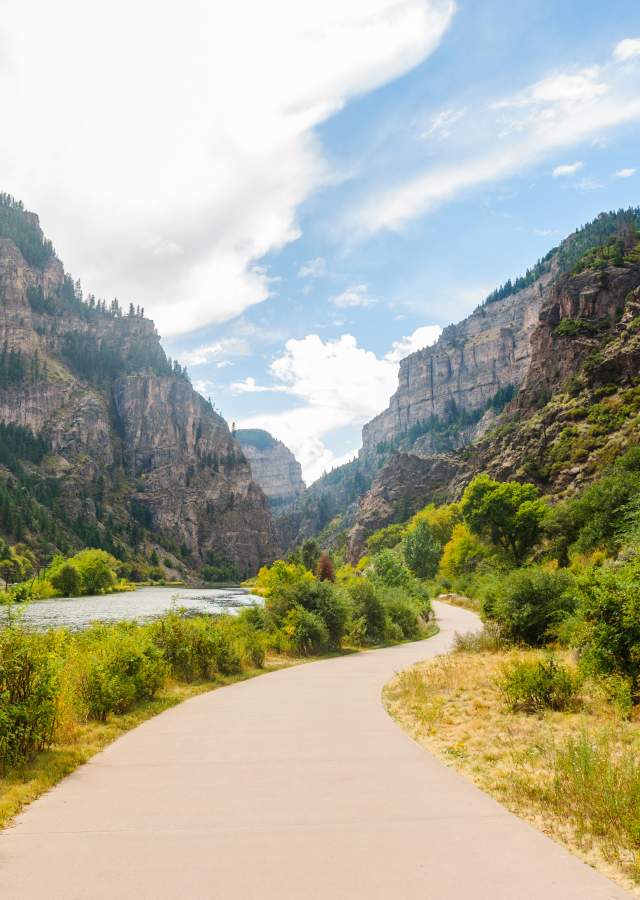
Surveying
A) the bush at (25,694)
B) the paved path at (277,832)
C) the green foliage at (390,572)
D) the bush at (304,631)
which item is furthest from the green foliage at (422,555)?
the bush at (25,694)

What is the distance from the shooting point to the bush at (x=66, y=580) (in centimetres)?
9694

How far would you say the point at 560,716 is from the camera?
1188 centimetres

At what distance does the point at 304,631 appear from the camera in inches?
1050

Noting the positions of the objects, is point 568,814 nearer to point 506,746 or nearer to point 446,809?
point 446,809

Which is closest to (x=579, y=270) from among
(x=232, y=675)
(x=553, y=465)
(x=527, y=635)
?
(x=553, y=465)

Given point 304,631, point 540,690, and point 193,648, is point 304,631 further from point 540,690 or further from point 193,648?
point 540,690

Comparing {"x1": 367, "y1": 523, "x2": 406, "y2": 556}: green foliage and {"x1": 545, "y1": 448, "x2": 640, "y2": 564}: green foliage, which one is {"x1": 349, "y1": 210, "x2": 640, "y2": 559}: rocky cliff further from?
{"x1": 367, "y1": 523, "x2": 406, "y2": 556}: green foliage

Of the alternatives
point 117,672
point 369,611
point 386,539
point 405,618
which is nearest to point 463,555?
point 405,618

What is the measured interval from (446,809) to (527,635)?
17.1m

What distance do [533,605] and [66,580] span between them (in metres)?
93.8

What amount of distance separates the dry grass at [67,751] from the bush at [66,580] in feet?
297

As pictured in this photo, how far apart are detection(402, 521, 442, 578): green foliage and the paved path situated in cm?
7766

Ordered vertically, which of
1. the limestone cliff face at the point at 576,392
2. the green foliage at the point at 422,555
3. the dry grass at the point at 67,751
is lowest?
the green foliage at the point at 422,555

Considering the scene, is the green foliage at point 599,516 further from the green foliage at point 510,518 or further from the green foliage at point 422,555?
the green foliage at point 422,555
